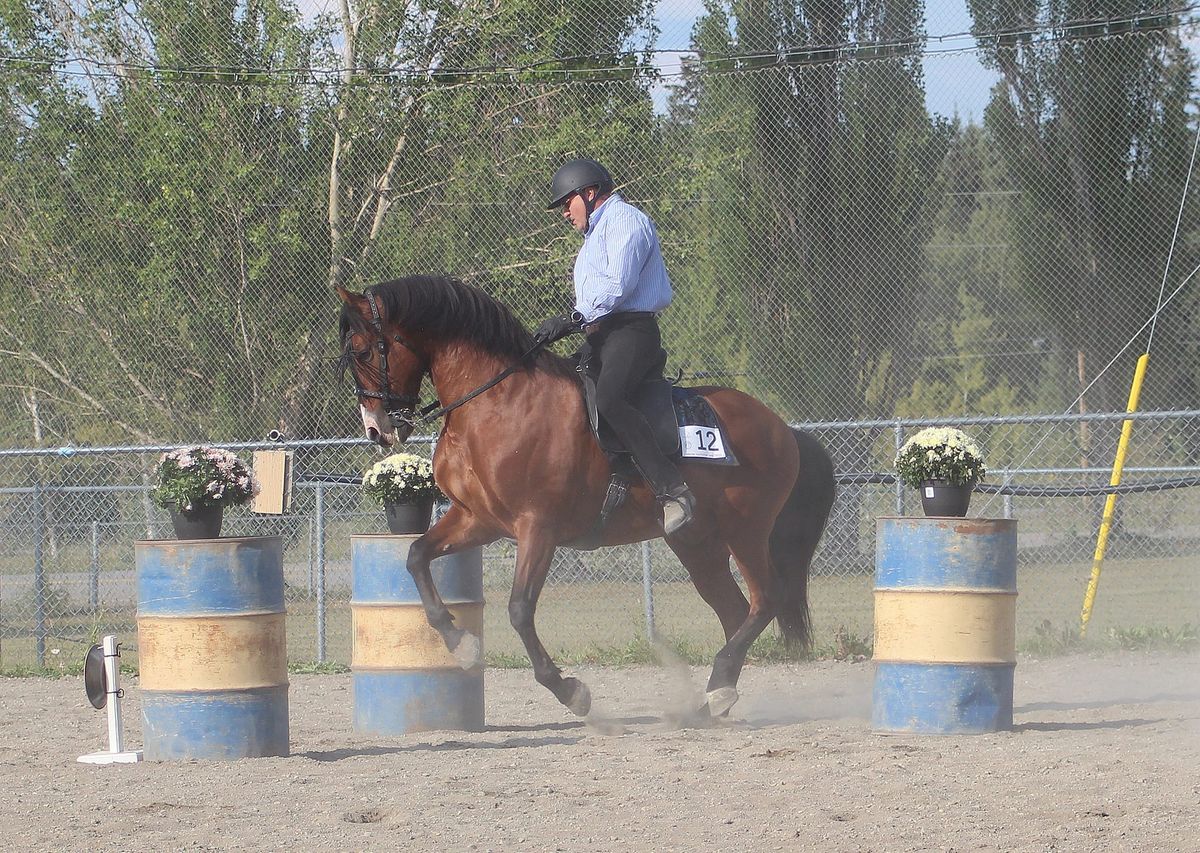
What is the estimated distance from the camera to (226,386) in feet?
45.8

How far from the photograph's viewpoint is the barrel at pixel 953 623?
683cm

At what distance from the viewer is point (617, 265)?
278 inches

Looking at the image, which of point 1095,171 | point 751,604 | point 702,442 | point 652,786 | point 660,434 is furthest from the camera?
point 1095,171

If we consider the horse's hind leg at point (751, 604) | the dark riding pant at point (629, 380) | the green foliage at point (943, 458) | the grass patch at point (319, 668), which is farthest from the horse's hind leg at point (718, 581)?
the grass patch at point (319, 668)

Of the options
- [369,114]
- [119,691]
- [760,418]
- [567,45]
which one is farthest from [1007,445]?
[119,691]

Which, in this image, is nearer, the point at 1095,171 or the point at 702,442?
the point at 702,442

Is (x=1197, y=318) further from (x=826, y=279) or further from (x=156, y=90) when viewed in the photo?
(x=156, y=90)

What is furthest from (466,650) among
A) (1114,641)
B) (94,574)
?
(94,574)

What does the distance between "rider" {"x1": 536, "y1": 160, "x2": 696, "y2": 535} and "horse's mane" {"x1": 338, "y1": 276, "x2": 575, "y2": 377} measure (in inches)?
6.0

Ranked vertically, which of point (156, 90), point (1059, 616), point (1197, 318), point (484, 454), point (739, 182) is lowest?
point (1059, 616)

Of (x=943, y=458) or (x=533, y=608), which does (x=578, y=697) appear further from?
(x=943, y=458)

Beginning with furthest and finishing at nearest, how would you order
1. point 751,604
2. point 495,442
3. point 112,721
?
point 751,604
point 495,442
point 112,721

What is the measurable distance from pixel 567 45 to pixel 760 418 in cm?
740

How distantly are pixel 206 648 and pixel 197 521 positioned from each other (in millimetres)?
555
